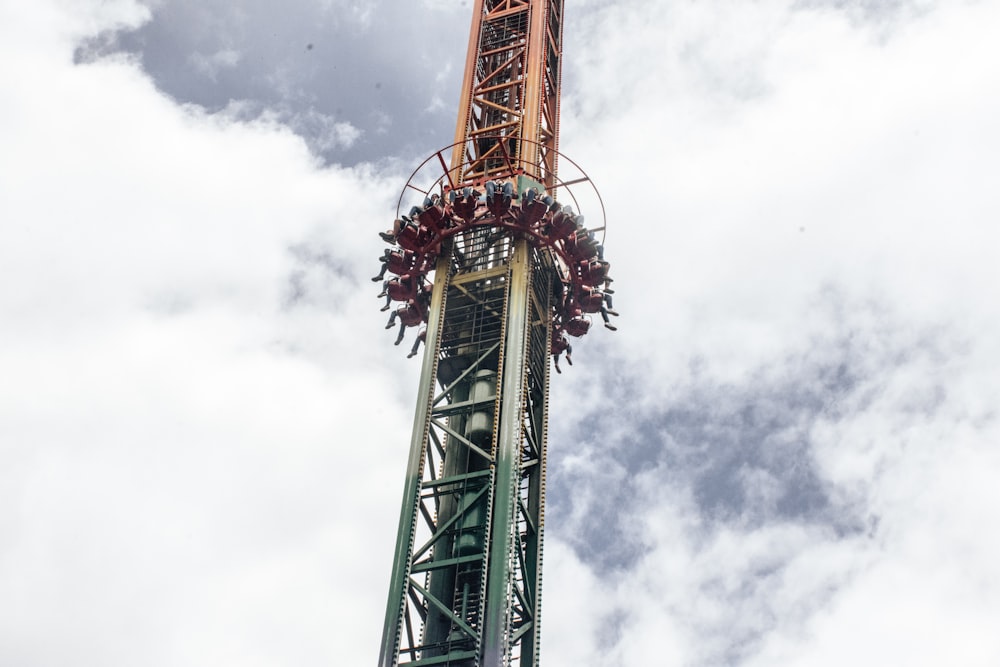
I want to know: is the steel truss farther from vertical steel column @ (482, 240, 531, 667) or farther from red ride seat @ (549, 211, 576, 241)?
vertical steel column @ (482, 240, 531, 667)

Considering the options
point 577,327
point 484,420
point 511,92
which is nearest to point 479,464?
point 484,420

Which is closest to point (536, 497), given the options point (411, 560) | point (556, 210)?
point (411, 560)

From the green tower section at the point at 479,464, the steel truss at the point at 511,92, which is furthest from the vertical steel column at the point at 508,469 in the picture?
the steel truss at the point at 511,92

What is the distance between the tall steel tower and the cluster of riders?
61 mm

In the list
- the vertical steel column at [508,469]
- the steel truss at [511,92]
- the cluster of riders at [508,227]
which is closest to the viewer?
the vertical steel column at [508,469]

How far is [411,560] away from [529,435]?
7.80m

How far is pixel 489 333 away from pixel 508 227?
463 centimetres

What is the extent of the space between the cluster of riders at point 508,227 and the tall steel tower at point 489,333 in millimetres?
61

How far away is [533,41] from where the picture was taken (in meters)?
56.1

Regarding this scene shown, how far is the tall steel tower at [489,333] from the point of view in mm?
38781

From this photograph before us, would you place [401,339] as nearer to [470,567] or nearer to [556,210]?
[556,210]

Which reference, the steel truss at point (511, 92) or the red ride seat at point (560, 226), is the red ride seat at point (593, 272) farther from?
the steel truss at point (511, 92)

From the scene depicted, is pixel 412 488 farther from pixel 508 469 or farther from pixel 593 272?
pixel 593 272

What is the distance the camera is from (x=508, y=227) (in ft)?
153
